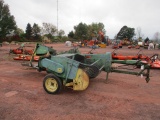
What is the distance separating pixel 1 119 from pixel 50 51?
4.34 metres

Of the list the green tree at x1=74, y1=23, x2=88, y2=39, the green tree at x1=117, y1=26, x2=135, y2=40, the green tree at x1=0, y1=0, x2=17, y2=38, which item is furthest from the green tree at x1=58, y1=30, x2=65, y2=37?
the green tree at x1=0, y1=0, x2=17, y2=38

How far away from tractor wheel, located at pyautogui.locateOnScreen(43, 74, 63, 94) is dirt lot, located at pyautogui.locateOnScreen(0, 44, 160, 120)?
7.6 inches

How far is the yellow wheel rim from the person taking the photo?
644 centimetres

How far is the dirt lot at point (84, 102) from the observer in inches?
192

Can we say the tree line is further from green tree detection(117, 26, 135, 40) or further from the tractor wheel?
the tractor wheel

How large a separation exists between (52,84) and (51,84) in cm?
4

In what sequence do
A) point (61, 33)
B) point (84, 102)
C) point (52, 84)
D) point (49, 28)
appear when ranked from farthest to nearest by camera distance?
point (61, 33)
point (49, 28)
point (52, 84)
point (84, 102)

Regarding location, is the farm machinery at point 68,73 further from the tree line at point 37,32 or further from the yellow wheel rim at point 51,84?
the tree line at point 37,32

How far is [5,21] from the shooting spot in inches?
1649

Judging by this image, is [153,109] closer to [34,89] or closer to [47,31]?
[34,89]

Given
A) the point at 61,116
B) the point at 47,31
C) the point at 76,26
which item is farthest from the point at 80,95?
the point at 47,31

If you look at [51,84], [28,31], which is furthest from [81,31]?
[51,84]

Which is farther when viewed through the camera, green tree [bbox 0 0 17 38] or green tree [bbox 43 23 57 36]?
green tree [bbox 43 23 57 36]

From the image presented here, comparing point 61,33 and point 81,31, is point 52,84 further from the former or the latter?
point 61,33
